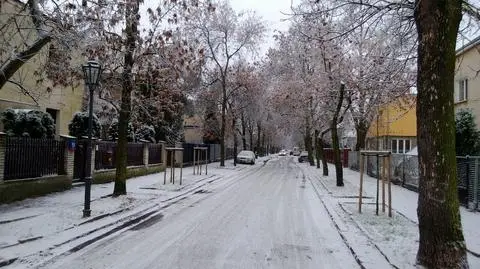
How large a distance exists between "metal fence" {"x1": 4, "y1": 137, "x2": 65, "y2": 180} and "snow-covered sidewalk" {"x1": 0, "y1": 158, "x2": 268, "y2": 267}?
855 millimetres

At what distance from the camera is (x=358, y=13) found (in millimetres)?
10562

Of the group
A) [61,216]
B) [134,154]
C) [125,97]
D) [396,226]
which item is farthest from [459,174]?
[134,154]

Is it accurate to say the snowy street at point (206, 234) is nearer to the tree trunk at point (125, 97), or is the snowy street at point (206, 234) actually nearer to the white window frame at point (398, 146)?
the tree trunk at point (125, 97)

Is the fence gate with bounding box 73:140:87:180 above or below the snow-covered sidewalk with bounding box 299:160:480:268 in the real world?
above

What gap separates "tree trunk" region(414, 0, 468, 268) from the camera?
21.5ft

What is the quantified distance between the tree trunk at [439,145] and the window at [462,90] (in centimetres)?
1771

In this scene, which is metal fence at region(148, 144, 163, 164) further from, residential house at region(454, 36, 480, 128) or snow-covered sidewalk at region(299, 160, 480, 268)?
residential house at region(454, 36, 480, 128)

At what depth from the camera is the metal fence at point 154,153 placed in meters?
27.7

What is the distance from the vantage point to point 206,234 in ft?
31.7

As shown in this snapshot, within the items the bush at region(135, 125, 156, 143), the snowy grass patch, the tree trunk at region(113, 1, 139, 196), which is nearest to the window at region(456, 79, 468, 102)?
the snowy grass patch

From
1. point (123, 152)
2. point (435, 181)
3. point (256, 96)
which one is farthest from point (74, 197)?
point (256, 96)

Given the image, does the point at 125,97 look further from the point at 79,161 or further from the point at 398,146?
the point at 398,146

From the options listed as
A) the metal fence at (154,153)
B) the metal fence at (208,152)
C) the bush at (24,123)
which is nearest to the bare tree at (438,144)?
the bush at (24,123)

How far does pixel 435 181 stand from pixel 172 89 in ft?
41.2
